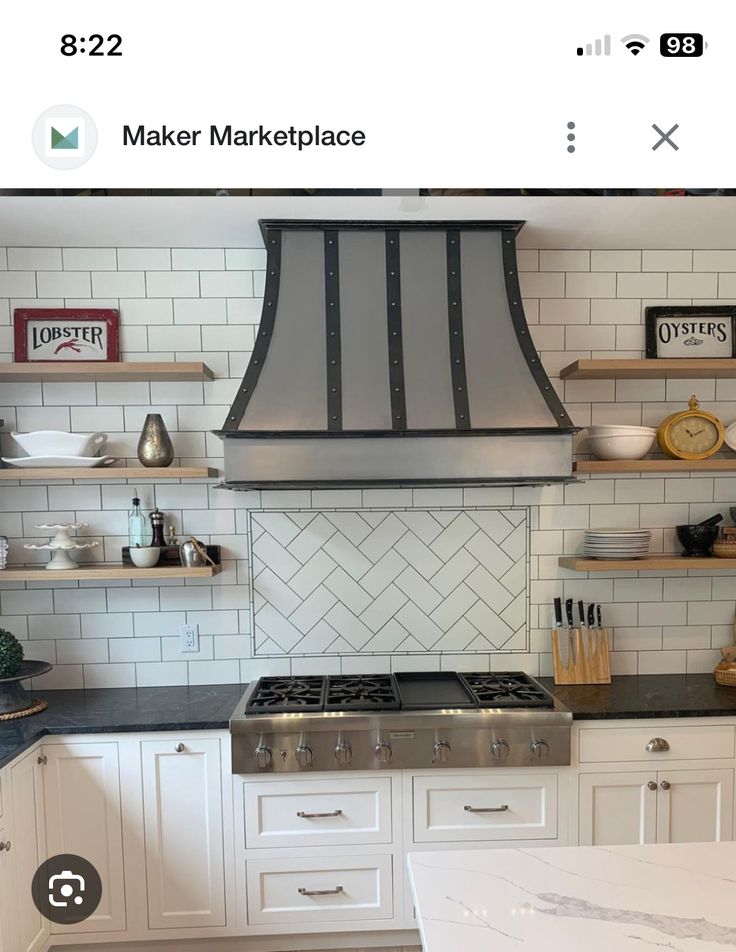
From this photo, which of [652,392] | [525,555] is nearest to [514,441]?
[525,555]

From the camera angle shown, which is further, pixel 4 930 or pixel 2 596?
pixel 2 596

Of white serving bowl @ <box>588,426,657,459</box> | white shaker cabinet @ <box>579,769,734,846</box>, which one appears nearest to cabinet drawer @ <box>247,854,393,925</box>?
white shaker cabinet @ <box>579,769,734,846</box>

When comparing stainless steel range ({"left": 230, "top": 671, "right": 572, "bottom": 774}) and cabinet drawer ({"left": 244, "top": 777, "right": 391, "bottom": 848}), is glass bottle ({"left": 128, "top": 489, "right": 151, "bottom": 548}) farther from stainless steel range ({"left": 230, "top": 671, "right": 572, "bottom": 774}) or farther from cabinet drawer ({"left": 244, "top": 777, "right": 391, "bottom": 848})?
cabinet drawer ({"left": 244, "top": 777, "right": 391, "bottom": 848})

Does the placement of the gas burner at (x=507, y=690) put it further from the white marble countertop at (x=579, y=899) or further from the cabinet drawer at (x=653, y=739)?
the white marble countertop at (x=579, y=899)

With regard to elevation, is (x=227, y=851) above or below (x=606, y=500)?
below

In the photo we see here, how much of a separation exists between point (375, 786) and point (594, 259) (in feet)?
7.53

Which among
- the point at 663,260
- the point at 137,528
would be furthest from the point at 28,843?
the point at 663,260

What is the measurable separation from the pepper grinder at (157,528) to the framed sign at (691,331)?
2172mm

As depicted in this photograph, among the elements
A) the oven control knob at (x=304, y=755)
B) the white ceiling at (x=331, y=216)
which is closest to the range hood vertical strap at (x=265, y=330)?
→ the white ceiling at (x=331, y=216)

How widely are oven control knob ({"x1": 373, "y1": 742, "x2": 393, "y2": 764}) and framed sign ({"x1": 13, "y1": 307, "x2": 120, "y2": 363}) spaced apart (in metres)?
1.84

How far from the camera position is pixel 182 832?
7.97ft
